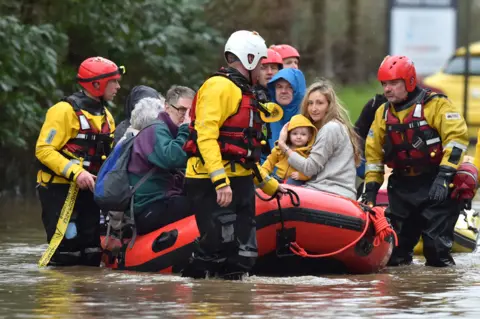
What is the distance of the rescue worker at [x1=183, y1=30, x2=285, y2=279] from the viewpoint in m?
10.6

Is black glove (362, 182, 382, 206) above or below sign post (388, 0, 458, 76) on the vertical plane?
below

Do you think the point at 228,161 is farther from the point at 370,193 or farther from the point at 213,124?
the point at 370,193

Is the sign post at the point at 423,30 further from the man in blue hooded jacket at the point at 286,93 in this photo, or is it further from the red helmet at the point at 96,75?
the red helmet at the point at 96,75

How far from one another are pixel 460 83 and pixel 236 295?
59.7 ft

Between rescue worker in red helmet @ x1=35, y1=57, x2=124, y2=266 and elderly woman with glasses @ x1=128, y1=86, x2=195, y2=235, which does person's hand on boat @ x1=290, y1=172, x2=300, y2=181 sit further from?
rescue worker in red helmet @ x1=35, y1=57, x2=124, y2=266

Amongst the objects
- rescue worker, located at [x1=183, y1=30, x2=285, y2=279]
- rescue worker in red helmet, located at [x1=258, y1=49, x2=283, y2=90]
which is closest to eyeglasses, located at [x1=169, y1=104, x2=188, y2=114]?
rescue worker, located at [x1=183, y1=30, x2=285, y2=279]

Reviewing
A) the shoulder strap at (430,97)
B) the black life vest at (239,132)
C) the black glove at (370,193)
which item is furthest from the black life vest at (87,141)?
the shoulder strap at (430,97)

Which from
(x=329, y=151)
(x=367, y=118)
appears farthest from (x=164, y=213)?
(x=367, y=118)

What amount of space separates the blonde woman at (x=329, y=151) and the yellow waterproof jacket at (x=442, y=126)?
28 cm

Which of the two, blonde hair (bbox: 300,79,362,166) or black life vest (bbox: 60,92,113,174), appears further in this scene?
blonde hair (bbox: 300,79,362,166)

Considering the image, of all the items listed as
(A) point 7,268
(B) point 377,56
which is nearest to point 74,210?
(A) point 7,268

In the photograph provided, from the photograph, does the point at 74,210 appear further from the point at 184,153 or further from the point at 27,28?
the point at 27,28

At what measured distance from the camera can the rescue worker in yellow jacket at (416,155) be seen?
1203 cm

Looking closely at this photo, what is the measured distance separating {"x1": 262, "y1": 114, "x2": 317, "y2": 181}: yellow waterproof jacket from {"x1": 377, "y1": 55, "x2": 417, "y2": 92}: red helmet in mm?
718
